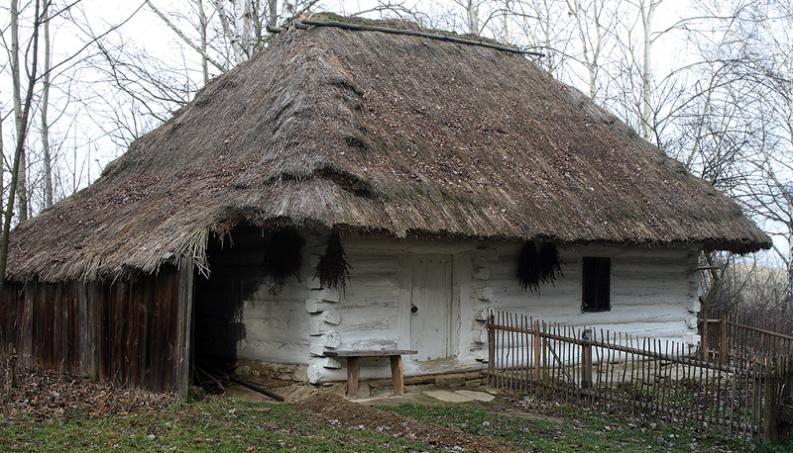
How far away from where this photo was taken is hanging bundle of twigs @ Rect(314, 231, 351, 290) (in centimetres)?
1045

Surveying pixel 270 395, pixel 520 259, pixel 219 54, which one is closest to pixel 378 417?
pixel 270 395

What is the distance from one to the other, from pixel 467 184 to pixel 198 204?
3783 millimetres

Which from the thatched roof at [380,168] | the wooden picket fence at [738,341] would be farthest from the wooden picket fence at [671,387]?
the wooden picket fence at [738,341]

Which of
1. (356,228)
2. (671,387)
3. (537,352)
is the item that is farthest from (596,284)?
(356,228)

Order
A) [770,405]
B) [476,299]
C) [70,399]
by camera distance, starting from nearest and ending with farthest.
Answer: [770,405] < [70,399] < [476,299]

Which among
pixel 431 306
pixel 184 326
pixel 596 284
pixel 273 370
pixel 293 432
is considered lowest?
pixel 293 432

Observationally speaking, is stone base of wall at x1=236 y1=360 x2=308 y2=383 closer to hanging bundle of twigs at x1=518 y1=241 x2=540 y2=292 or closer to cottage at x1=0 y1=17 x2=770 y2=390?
cottage at x1=0 y1=17 x2=770 y2=390

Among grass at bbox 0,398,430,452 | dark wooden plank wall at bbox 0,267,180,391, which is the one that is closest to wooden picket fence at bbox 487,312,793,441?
grass at bbox 0,398,430,452

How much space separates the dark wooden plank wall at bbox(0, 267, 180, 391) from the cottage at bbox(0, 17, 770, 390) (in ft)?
0.12

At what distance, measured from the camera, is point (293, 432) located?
27.5ft

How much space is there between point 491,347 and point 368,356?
2311 millimetres

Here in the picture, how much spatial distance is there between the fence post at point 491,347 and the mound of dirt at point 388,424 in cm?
298

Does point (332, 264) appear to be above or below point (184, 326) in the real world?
above

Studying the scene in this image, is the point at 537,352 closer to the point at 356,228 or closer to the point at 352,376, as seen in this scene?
the point at 352,376
